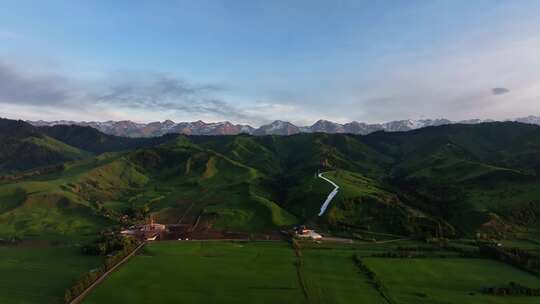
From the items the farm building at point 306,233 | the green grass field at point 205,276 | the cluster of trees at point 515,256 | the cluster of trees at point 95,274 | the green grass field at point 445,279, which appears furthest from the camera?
the farm building at point 306,233

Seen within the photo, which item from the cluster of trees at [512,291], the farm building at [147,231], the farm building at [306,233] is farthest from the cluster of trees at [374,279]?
the farm building at [147,231]

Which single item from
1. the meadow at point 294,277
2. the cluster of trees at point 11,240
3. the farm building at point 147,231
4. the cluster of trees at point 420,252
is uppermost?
the farm building at point 147,231

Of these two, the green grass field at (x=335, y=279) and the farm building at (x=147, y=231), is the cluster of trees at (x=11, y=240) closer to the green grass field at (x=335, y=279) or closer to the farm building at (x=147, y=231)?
the farm building at (x=147, y=231)

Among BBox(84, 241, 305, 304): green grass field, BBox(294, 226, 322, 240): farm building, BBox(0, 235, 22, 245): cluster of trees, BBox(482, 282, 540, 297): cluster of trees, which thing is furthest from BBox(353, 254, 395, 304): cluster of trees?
A: BBox(0, 235, 22, 245): cluster of trees

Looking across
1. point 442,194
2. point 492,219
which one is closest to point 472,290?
point 492,219

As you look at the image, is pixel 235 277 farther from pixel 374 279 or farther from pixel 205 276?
pixel 374 279

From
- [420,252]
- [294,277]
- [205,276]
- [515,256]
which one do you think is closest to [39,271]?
[205,276]
